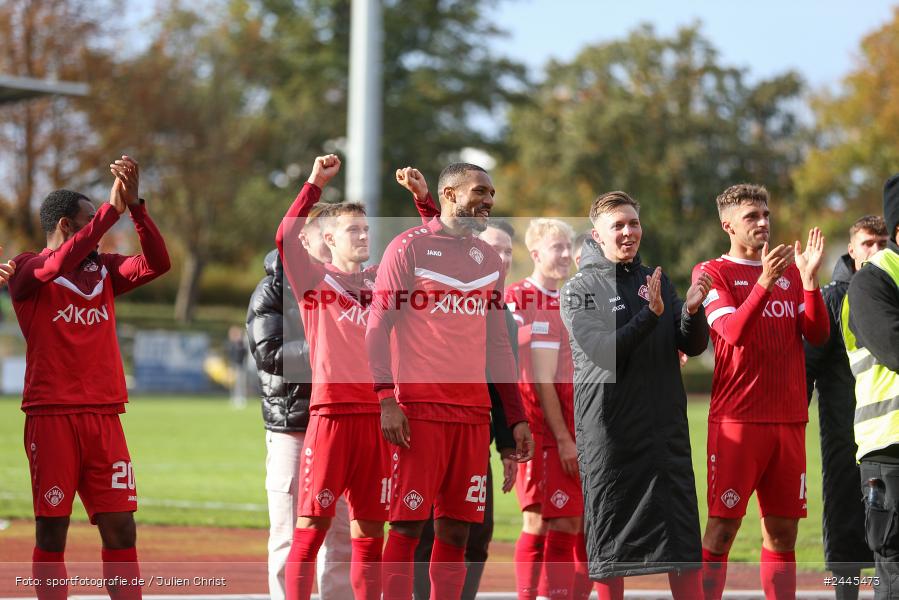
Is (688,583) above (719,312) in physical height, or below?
below

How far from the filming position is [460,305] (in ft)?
20.6

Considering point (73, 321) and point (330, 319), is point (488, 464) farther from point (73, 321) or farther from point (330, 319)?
point (73, 321)

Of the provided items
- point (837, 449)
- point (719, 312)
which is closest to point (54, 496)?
point (719, 312)

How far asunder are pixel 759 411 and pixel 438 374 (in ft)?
6.30

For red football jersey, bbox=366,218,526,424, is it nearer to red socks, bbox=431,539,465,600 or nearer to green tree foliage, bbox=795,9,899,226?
red socks, bbox=431,539,465,600

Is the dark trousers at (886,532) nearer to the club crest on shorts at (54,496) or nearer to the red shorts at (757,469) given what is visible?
the red shorts at (757,469)

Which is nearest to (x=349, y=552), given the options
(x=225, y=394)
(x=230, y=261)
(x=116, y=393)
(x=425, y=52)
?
(x=116, y=393)

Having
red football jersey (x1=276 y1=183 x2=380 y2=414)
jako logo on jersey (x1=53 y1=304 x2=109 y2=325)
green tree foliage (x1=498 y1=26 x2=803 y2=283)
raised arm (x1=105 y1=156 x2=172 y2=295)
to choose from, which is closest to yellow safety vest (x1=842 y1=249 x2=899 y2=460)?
red football jersey (x1=276 y1=183 x2=380 y2=414)

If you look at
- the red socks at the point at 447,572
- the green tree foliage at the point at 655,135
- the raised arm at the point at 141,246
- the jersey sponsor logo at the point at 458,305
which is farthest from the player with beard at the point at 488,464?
the green tree foliage at the point at 655,135

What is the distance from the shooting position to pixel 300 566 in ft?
20.5

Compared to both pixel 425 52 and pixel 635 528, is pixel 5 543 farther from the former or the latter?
pixel 425 52

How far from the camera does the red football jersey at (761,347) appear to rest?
6633mm

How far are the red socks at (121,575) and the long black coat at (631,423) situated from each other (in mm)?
2440

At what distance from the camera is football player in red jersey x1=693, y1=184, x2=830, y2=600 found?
260 inches
